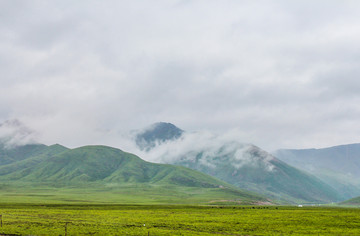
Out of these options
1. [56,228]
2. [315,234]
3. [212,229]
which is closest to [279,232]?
[315,234]

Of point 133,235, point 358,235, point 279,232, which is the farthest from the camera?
point 279,232

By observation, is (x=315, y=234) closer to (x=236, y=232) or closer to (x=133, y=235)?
(x=236, y=232)

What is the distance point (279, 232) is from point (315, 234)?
8.47 metres

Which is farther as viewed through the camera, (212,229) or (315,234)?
(212,229)

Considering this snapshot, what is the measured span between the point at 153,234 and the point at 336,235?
43657mm

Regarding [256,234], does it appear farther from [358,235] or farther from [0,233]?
[0,233]

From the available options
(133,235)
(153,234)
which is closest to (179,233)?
(153,234)

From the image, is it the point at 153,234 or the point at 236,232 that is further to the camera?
the point at 236,232

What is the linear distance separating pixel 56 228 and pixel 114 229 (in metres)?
14.0

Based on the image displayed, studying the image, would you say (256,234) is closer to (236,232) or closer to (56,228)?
(236,232)

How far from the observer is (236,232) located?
82.1 m

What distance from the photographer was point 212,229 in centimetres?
8631

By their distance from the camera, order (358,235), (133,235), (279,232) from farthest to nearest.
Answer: (279,232), (358,235), (133,235)

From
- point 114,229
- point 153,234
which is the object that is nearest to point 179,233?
point 153,234
